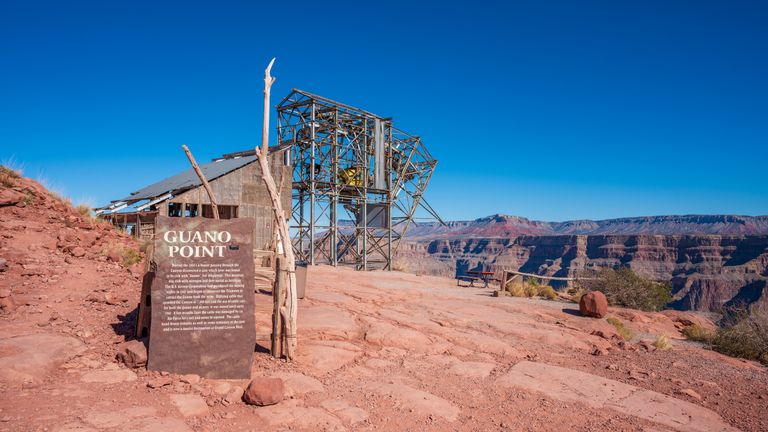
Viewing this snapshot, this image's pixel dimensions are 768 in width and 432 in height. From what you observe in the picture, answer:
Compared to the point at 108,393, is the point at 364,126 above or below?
above

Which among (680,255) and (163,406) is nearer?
(163,406)

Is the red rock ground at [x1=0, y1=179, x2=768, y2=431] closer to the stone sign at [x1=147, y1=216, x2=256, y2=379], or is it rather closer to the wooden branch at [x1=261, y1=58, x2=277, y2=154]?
the stone sign at [x1=147, y1=216, x2=256, y2=379]

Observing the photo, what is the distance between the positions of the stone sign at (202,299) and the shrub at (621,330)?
312 inches

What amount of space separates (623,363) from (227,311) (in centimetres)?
648

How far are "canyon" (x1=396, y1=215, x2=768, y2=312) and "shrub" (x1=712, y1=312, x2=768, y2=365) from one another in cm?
4765

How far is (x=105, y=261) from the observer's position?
9.73 m

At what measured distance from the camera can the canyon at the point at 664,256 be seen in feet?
283

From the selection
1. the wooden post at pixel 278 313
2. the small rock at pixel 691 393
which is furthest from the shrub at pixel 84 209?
the small rock at pixel 691 393

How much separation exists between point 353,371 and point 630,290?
1206 centimetres

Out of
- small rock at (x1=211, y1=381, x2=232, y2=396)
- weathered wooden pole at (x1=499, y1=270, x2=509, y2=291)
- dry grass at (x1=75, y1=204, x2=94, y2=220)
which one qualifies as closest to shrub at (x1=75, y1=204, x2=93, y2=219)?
dry grass at (x1=75, y1=204, x2=94, y2=220)

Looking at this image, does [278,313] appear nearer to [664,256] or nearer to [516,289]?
[516,289]

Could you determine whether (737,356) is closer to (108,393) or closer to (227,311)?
(227,311)

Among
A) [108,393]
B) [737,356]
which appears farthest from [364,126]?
[108,393]

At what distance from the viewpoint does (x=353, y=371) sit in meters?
6.38
